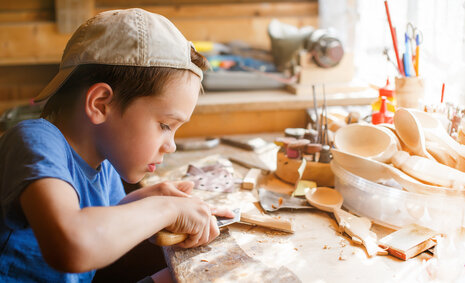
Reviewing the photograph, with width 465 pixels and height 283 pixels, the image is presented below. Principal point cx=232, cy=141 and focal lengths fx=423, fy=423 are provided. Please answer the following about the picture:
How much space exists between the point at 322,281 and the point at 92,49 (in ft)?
2.02

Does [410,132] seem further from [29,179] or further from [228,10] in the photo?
[228,10]

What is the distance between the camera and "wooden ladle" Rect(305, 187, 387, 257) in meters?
0.89

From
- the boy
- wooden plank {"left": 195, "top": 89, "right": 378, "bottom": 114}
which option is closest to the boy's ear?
the boy

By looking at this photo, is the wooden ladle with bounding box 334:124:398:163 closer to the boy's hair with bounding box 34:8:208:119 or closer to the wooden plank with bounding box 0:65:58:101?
the boy's hair with bounding box 34:8:208:119

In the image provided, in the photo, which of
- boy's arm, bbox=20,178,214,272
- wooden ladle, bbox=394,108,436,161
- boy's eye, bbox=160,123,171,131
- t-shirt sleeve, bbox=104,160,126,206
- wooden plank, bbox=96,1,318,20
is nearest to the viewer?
boy's arm, bbox=20,178,214,272

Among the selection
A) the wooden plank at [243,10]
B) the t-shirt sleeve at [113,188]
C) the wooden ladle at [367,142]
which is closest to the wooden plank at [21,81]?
the wooden plank at [243,10]

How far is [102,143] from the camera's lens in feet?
2.97

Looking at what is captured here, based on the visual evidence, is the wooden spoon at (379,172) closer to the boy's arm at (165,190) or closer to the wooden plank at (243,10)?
the boy's arm at (165,190)

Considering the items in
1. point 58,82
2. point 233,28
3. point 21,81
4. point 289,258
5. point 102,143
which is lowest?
point 289,258

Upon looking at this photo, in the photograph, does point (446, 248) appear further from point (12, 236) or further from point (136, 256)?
point (136, 256)

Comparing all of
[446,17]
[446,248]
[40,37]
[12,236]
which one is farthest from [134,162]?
[40,37]

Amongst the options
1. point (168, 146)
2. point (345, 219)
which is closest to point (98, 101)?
point (168, 146)

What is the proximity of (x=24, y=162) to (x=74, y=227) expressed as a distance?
15cm

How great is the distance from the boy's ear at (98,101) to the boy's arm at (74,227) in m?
0.17
